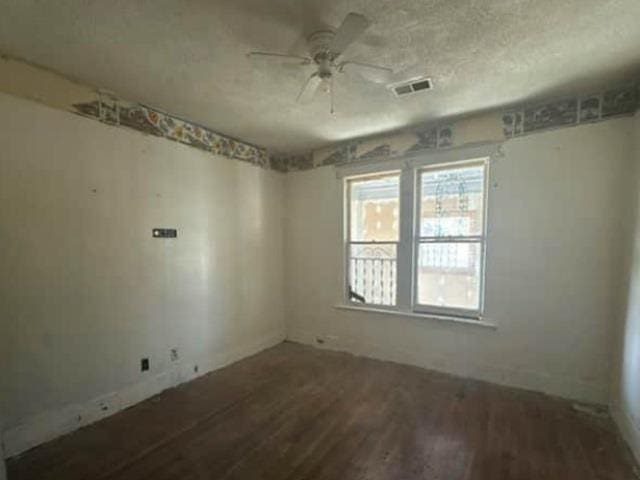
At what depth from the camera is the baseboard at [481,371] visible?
2725 millimetres

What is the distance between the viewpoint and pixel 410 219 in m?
3.58

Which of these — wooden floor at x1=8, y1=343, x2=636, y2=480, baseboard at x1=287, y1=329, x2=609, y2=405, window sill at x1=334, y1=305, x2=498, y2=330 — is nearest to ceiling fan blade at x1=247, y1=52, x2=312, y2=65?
wooden floor at x1=8, y1=343, x2=636, y2=480

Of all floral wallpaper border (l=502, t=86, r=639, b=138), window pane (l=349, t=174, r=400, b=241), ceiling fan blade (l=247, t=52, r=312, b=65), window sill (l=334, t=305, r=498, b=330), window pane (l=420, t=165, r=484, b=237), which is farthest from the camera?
window pane (l=349, t=174, r=400, b=241)

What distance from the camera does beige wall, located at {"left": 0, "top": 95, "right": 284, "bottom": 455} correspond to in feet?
6.94

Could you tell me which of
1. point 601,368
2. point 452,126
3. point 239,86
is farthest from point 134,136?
point 601,368

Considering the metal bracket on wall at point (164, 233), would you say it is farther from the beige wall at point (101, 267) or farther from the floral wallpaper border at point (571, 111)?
the floral wallpaper border at point (571, 111)

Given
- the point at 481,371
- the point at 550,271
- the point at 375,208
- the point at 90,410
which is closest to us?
the point at 90,410

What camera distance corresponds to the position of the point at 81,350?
2.41 m

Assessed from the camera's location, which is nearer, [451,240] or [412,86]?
[412,86]

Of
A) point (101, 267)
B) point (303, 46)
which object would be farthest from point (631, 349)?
point (101, 267)

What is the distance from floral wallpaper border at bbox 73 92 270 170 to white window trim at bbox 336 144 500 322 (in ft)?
4.18

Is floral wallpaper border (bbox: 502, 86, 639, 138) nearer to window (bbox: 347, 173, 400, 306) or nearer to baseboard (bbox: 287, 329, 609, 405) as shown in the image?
window (bbox: 347, 173, 400, 306)

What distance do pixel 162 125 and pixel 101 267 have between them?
1.41 metres

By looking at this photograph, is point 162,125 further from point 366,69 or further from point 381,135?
point 381,135
